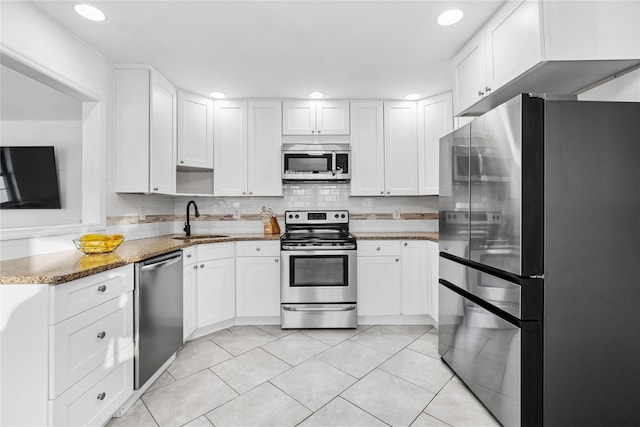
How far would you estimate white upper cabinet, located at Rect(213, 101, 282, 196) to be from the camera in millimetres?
3459

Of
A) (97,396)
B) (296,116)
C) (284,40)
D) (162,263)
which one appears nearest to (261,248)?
(162,263)

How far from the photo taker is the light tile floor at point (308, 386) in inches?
70.6

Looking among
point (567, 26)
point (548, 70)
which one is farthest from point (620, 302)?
point (567, 26)

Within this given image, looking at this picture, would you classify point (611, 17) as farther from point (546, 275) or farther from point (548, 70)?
point (546, 275)

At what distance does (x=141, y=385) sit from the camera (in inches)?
76.6

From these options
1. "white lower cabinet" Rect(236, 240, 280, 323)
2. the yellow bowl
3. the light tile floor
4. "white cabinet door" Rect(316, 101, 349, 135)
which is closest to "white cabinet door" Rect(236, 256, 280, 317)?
"white lower cabinet" Rect(236, 240, 280, 323)

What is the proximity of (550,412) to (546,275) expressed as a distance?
26.3 inches

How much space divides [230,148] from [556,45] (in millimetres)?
2909

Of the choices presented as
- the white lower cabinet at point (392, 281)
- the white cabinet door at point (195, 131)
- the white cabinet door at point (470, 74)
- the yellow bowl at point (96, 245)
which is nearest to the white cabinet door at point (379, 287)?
the white lower cabinet at point (392, 281)

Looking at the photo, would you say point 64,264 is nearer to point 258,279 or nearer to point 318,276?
point 258,279

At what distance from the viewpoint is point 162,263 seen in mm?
2225

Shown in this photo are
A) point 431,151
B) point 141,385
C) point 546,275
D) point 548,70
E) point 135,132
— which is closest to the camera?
point 546,275

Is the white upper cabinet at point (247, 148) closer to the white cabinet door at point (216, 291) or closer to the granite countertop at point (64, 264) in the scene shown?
the white cabinet door at point (216, 291)

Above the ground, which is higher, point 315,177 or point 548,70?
point 548,70
